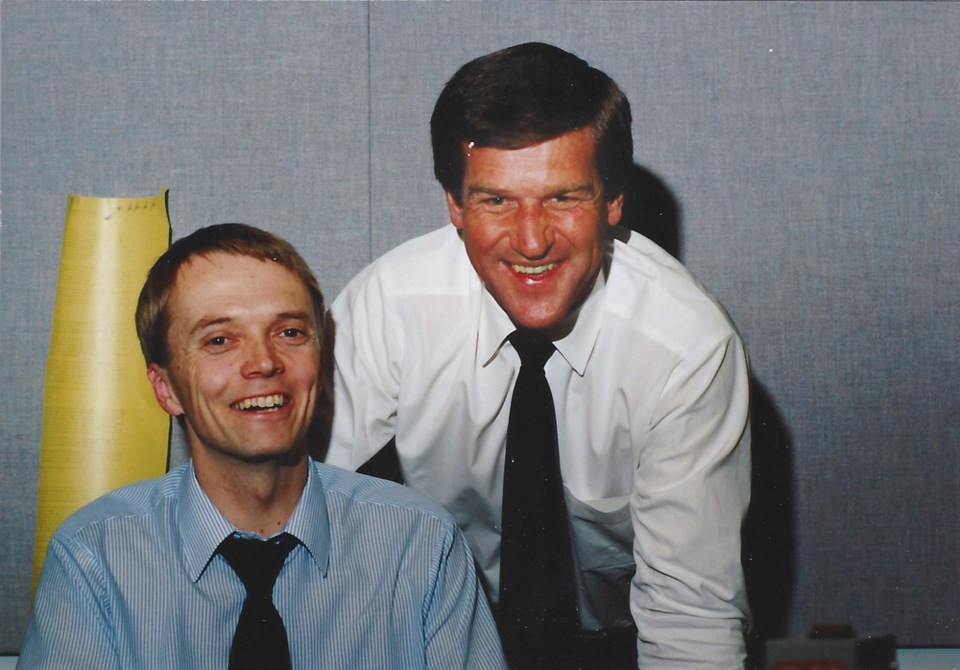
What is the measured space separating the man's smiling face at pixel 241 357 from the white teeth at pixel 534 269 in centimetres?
33

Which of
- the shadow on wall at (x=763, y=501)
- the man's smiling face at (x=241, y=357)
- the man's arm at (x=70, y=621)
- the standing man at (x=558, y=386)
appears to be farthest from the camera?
the shadow on wall at (x=763, y=501)

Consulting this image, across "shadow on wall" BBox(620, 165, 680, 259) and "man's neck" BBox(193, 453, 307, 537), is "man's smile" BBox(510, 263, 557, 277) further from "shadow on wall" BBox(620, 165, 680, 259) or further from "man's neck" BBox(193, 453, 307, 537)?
"man's neck" BBox(193, 453, 307, 537)

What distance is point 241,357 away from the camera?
1390 millimetres

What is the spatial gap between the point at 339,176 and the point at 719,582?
2.94 ft

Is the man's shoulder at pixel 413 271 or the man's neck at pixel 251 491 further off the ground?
the man's shoulder at pixel 413 271

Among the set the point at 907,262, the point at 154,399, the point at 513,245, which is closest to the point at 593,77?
the point at 513,245

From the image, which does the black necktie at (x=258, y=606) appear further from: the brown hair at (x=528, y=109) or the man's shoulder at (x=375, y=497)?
the brown hair at (x=528, y=109)

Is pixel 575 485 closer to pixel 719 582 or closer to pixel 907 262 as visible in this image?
pixel 719 582

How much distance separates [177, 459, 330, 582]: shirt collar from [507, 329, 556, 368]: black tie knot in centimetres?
39

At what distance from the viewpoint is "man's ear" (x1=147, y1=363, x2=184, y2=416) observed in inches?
57.6

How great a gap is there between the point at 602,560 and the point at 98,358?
892 millimetres

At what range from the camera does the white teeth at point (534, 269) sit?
1502mm

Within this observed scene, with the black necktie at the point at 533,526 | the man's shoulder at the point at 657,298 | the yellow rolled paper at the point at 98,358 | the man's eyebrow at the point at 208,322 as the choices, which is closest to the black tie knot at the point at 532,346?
the black necktie at the point at 533,526

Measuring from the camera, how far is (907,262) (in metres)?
1.63
